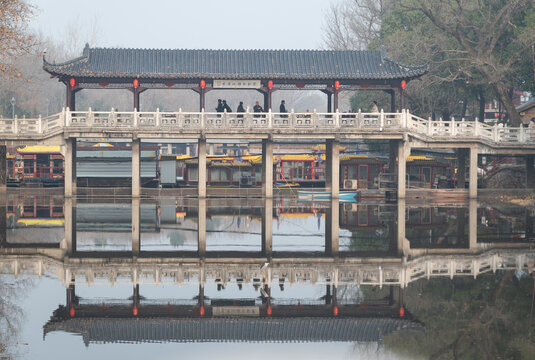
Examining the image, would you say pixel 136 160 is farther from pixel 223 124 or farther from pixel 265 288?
pixel 265 288

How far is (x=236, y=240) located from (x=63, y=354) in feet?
48.5

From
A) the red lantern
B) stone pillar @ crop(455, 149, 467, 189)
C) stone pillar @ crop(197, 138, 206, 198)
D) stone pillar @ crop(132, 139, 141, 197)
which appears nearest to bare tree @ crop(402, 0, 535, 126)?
stone pillar @ crop(455, 149, 467, 189)

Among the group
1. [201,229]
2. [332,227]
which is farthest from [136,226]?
[332,227]

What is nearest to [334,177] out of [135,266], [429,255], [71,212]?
[71,212]

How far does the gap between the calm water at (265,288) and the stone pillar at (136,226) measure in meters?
0.17

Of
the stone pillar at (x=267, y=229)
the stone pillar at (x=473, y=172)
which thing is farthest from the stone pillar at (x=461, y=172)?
the stone pillar at (x=267, y=229)

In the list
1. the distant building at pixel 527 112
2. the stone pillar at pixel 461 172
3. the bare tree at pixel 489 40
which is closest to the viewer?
the stone pillar at pixel 461 172

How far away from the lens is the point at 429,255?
24.8 m

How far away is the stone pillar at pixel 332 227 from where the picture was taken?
26406 mm

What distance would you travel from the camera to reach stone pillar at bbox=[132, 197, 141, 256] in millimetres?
26180

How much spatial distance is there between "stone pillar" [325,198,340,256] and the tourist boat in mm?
1031

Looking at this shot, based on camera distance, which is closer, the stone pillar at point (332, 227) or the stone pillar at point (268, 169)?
the stone pillar at point (332, 227)

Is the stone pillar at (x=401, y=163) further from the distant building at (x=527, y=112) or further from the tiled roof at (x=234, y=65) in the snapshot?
the distant building at (x=527, y=112)

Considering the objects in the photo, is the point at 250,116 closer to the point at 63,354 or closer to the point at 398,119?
the point at 398,119
